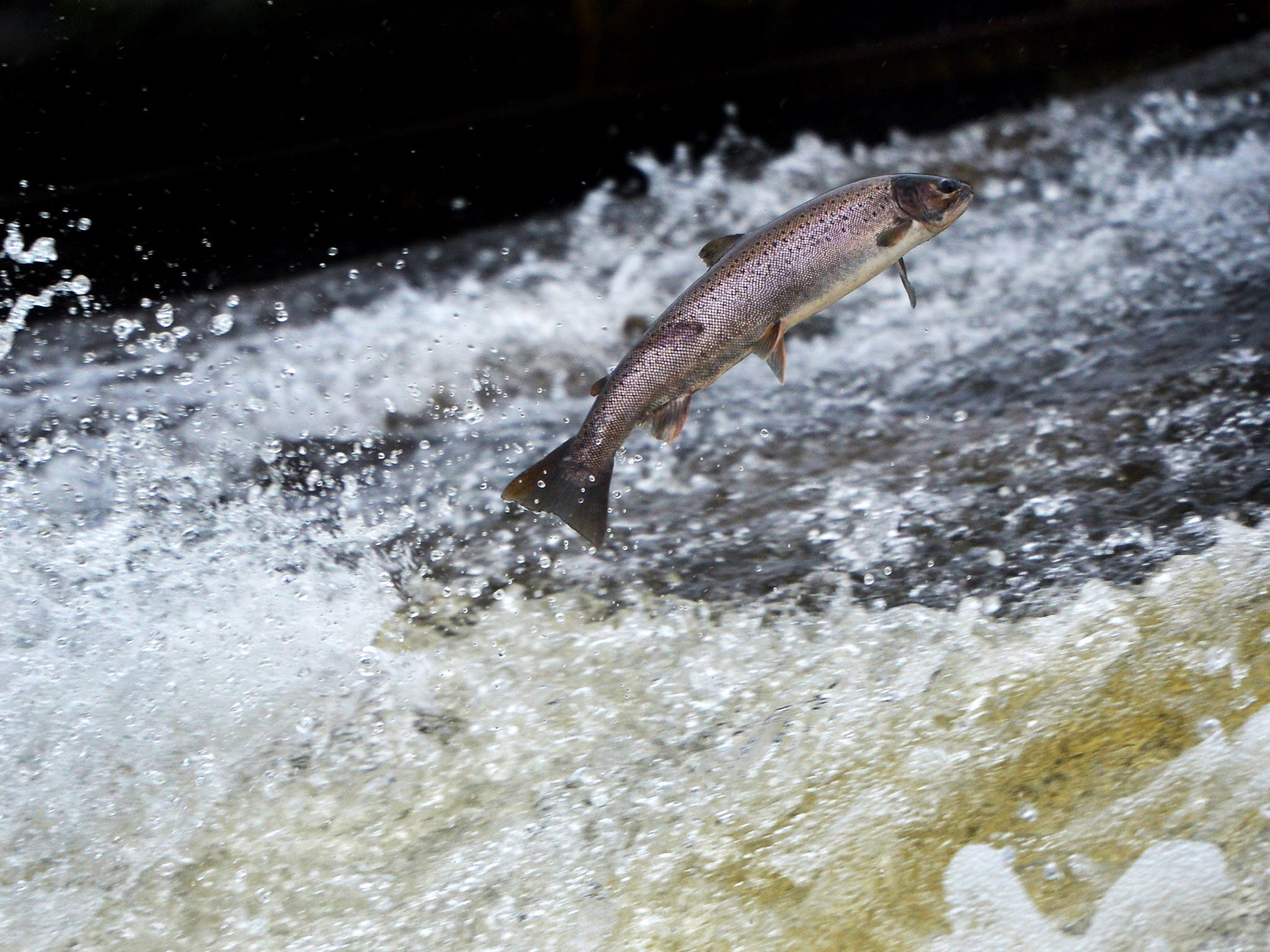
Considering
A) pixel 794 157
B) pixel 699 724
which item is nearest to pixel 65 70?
pixel 794 157

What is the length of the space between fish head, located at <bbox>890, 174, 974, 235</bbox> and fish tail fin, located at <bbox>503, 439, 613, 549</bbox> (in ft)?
2.60

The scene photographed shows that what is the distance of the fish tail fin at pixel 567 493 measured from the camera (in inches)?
91.1

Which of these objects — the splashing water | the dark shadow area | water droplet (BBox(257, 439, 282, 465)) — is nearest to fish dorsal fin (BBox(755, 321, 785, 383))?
water droplet (BBox(257, 439, 282, 465))

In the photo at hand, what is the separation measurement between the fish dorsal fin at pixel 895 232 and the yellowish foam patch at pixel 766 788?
3.19 ft

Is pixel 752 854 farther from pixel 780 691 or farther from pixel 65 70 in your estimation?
pixel 65 70

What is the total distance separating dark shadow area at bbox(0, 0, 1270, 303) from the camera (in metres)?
4.23

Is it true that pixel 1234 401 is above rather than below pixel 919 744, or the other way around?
above

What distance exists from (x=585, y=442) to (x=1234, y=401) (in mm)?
2097

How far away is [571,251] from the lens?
4.76 metres

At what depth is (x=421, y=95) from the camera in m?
4.82

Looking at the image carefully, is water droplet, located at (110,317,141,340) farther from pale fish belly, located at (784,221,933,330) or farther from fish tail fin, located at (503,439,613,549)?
pale fish belly, located at (784,221,933,330)

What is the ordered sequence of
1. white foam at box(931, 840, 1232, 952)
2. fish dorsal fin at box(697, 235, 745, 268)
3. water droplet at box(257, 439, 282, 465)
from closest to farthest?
white foam at box(931, 840, 1232, 952), fish dorsal fin at box(697, 235, 745, 268), water droplet at box(257, 439, 282, 465)

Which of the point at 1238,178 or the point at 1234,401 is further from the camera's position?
the point at 1238,178

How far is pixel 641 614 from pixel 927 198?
1293 millimetres
